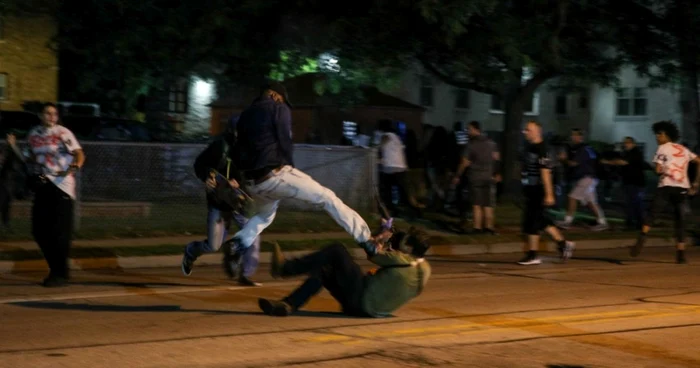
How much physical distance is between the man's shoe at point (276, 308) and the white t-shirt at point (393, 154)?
34.4 ft

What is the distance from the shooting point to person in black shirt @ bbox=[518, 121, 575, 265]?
1397cm

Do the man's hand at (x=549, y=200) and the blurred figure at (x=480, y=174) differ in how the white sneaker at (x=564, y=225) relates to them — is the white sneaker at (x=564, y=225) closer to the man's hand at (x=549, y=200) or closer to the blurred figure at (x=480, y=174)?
the blurred figure at (x=480, y=174)

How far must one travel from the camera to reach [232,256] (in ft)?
32.7

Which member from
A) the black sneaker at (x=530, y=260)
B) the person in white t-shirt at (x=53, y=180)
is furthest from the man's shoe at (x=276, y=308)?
the black sneaker at (x=530, y=260)

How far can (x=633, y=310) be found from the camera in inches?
401

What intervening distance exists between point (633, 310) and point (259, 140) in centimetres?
372

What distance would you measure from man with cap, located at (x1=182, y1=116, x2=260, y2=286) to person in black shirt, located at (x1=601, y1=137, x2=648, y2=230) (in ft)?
34.4

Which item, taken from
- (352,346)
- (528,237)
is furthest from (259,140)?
(528,237)

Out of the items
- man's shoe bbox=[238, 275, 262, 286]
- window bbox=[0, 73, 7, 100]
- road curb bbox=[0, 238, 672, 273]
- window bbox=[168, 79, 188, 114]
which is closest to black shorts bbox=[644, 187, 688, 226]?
road curb bbox=[0, 238, 672, 273]

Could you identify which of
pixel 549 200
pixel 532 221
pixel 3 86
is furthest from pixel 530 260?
pixel 3 86

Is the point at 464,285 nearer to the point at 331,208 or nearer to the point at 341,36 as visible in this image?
the point at 331,208

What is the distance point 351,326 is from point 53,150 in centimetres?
383

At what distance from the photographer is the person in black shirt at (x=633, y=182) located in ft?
64.0

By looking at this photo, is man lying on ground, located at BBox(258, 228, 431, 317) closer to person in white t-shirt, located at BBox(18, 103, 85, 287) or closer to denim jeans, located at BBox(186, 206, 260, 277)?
denim jeans, located at BBox(186, 206, 260, 277)
